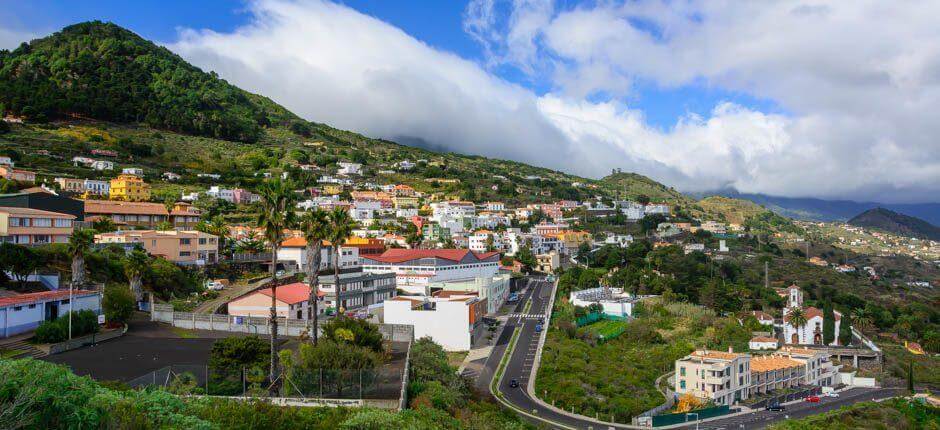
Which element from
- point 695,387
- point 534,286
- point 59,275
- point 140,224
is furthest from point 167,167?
point 695,387

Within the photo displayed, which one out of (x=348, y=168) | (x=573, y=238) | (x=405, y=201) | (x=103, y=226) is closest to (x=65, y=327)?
(x=103, y=226)

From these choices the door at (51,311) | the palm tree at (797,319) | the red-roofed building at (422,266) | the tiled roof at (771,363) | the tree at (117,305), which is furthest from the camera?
the palm tree at (797,319)

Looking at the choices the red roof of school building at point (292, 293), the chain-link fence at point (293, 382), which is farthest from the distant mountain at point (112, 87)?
the chain-link fence at point (293, 382)

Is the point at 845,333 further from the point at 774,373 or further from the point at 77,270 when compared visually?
the point at 77,270

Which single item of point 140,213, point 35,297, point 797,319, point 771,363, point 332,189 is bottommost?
point 771,363

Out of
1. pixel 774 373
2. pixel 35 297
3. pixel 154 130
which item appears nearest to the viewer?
pixel 35 297

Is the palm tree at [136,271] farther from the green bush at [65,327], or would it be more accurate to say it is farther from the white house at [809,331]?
the white house at [809,331]
